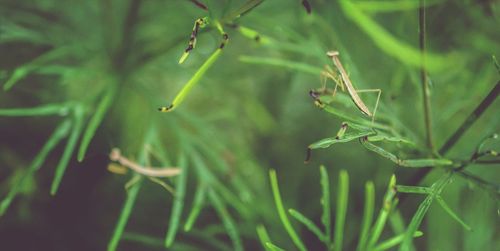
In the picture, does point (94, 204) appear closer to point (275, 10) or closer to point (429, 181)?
point (275, 10)

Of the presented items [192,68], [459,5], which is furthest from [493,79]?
[192,68]

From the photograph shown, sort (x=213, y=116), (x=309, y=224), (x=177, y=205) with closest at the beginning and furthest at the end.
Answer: (x=309, y=224)
(x=177, y=205)
(x=213, y=116)

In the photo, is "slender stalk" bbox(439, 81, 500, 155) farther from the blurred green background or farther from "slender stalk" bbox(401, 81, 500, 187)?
the blurred green background

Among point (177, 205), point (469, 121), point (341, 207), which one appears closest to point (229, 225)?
point (177, 205)

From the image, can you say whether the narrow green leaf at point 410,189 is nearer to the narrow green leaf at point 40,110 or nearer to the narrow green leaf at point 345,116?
the narrow green leaf at point 345,116

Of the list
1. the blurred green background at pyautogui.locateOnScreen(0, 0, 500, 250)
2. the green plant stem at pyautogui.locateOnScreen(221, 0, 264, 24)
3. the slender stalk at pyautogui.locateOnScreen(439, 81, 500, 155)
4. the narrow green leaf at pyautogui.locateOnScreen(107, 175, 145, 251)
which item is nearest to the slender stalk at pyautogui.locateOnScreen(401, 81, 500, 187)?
the slender stalk at pyautogui.locateOnScreen(439, 81, 500, 155)

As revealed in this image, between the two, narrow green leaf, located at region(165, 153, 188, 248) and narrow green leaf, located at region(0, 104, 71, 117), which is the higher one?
narrow green leaf, located at region(0, 104, 71, 117)

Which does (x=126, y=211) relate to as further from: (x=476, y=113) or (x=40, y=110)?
(x=476, y=113)

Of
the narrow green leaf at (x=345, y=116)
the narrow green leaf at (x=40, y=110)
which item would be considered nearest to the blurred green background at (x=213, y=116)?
the narrow green leaf at (x=40, y=110)
